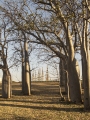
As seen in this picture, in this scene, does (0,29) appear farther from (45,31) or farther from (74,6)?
(74,6)

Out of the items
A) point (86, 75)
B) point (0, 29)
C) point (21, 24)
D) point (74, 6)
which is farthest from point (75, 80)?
point (0, 29)

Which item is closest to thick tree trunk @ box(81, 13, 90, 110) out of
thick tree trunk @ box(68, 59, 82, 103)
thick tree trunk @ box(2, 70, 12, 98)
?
thick tree trunk @ box(68, 59, 82, 103)

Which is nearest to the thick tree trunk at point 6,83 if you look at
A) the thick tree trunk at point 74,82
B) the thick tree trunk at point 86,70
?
the thick tree trunk at point 74,82

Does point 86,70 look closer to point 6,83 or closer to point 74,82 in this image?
point 74,82

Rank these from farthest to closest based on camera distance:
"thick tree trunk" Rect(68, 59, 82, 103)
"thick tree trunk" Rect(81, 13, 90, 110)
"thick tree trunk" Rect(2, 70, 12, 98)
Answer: "thick tree trunk" Rect(2, 70, 12, 98)
"thick tree trunk" Rect(68, 59, 82, 103)
"thick tree trunk" Rect(81, 13, 90, 110)

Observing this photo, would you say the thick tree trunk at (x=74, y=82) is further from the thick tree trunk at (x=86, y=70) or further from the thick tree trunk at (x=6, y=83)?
the thick tree trunk at (x=6, y=83)

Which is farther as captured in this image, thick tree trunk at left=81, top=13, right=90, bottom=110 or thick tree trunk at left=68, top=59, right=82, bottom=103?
thick tree trunk at left=68, top=59, right=82, bottom=103

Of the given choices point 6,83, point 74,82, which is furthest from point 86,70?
point 6,83

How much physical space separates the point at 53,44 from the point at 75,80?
2.81 m

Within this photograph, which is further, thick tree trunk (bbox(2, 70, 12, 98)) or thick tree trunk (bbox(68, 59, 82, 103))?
thick tree trunk (bbox(2, 70, 12, 98))

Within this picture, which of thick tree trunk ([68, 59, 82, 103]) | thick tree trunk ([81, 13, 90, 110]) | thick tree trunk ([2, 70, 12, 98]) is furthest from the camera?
thick tree trunk ([2, 70, 12, 98])

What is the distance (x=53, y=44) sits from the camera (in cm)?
1373

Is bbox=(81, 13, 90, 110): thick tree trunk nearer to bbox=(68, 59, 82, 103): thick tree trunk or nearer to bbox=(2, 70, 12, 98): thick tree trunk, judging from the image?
bbox=(68, 59, 82, 103): thick tree trunk

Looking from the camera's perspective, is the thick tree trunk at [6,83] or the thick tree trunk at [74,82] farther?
the thick tree trunk at [6,83]
